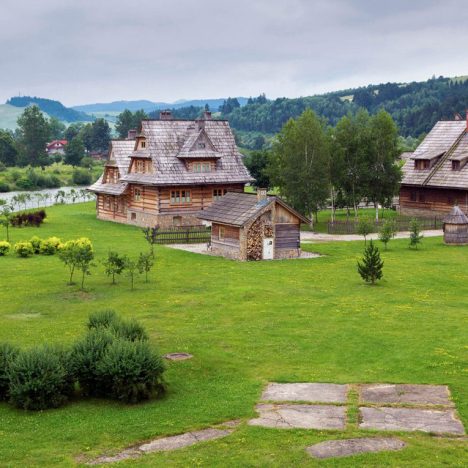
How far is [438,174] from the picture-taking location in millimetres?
68125

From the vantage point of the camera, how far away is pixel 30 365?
20125 millimetres

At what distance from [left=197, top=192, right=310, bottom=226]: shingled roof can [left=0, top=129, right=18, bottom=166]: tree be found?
4348 inches

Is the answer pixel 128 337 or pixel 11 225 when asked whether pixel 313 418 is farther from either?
pixel 11 225

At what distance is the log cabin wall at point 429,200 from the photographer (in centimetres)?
6619

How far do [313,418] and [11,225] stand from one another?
48153 millimetres

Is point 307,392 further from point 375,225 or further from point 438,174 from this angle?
point 438,174

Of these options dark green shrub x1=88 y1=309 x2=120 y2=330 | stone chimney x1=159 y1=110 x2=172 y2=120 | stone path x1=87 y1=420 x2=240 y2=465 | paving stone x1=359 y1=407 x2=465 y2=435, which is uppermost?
stone chimney x1=159 y1=110 x2=172 y2=120

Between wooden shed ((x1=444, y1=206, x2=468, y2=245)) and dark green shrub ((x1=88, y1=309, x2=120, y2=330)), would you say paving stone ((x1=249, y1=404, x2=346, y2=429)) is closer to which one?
dark green shrub ((x1=88, y1=309, x2=120, y2=330))

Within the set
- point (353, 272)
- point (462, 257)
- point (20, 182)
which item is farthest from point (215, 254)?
point (20, 182)

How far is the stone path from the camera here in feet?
54.6

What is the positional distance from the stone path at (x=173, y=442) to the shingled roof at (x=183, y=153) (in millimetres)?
44522

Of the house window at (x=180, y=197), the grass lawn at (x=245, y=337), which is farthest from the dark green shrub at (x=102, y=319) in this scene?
the house window at (x=180, y=197)

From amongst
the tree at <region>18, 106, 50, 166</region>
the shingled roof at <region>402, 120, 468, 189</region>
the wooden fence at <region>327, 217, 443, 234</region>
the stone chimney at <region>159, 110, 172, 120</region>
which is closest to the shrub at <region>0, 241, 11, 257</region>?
the wooden fence at <region>327, 217, 443, 234</region>

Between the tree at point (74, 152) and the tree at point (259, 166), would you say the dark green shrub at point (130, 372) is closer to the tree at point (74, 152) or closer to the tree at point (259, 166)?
the tree at point (259, 166)
